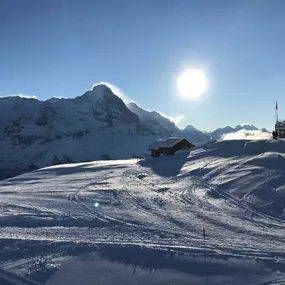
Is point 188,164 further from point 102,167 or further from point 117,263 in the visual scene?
point 117,263

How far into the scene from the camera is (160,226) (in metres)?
16.6

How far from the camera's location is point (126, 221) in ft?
57.7

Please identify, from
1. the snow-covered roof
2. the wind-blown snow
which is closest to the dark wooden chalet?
the snow-covered roof

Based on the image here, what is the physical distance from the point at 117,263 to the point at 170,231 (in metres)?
4.17

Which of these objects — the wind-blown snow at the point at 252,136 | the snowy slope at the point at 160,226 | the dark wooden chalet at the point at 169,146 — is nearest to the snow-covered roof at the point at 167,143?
the dark wooden chalet at the point at 169,146

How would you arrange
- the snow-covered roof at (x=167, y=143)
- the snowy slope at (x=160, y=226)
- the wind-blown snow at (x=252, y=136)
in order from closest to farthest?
1. the snowy slope at (x=160, y=226)
2. the wind-blown snow at (x=252, y=136)
3. the snow-covered roof at (x=167, y=143)

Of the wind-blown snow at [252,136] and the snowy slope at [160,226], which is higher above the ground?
the wind-blown snow at [252,136]

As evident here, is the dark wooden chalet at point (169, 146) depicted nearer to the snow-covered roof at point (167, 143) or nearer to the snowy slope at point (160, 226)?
the snow-covered roof at point (167, 143)

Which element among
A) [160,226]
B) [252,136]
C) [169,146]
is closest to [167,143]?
[169,146]

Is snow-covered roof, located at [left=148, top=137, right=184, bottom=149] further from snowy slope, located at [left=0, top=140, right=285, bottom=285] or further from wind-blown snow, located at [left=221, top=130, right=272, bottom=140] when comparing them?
snowy slope, located at [left=0, top=140, right=285, bottom=285]

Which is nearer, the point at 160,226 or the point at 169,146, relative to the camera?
the point at 160,226

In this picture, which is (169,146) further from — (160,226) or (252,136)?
(160,226)

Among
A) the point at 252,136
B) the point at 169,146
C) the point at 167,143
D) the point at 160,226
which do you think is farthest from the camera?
the point at 167,143

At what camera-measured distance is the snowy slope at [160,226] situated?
11.7 metres
